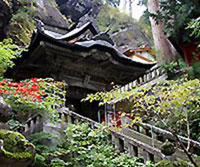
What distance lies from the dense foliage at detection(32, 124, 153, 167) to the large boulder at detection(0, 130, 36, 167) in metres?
2.05

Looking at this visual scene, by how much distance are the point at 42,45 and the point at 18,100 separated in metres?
3.17

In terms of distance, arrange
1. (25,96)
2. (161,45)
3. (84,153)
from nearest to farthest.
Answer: (25,96)
(84,153)
(161,45)

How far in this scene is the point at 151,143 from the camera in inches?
296

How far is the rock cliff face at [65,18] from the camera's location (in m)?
15.8

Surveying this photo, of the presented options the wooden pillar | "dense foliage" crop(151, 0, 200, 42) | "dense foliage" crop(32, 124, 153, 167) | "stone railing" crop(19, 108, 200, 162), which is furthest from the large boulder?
"dense foliage" crop(151, 0, 200, 42)

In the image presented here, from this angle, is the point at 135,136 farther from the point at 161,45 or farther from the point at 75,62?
the point at 161,45

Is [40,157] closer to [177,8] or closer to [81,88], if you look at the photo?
[81,88]

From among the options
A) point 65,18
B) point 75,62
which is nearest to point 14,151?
point 75,62

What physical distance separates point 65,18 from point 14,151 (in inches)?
927

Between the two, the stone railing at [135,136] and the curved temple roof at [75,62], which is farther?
the curved temple roof at [75,62]

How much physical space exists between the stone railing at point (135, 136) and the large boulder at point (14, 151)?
10.9 feet

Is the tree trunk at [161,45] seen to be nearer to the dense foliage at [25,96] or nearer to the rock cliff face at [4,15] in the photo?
the rock cliff face at [4,15]

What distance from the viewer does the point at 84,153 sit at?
7055 millimetres

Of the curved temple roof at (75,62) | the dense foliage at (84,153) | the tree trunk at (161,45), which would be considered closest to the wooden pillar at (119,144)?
the dense foliage at (84,153)
